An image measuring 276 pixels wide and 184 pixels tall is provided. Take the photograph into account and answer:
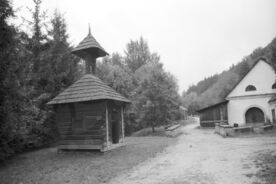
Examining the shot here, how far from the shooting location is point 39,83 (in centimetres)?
1756

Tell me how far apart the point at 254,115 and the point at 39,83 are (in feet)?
79.8

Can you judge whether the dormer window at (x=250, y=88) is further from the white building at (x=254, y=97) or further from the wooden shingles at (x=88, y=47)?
the wooden shingles at (x=88, y=47)

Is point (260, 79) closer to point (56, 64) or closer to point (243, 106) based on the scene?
point (243, 106)

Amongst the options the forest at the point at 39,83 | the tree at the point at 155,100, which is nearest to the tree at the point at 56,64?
the forest at the point at 39,83

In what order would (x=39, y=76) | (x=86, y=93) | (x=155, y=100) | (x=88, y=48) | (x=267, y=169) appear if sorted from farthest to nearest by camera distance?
(x=155, y=100)
(x=39, y=76)
(x=88, y=48)
(x=86, y=93)
(x=267, y=169)

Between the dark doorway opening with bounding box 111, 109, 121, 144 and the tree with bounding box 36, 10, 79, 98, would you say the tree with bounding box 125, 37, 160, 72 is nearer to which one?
the tree with bounding box 36, 10, 79, 98

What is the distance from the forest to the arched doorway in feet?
31.7

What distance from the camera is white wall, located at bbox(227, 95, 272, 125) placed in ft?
83.1

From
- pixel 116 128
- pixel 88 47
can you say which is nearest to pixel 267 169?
pixel 116 128

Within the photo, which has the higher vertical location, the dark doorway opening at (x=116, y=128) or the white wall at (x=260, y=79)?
the white wall at (x=260, y=79)

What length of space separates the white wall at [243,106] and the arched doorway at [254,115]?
21.5 inches

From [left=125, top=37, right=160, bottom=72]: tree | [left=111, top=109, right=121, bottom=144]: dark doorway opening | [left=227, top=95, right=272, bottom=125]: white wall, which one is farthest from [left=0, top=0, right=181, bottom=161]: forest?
[left=125, top=37, right=160, bottom=72]: tree

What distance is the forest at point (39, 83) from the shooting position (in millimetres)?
9188

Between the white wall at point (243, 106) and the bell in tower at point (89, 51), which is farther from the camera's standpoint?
the white wall at point (243, 106)
